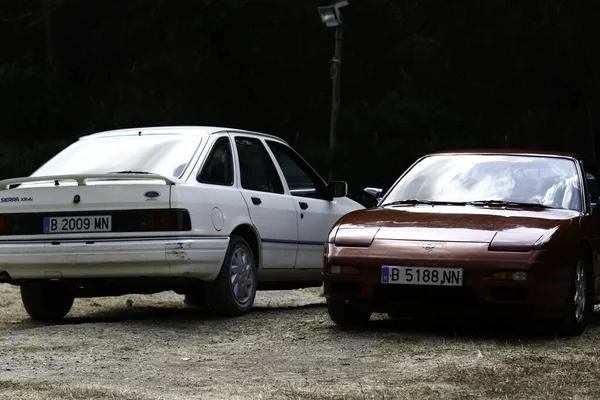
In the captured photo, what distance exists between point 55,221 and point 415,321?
→ 277 centimetres

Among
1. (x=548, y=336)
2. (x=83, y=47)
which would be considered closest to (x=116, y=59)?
(x=83, y=47)

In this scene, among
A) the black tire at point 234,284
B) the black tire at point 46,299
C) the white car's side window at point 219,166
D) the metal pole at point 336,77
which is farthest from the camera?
the metal pole at point 336,77

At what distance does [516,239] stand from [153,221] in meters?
2.68

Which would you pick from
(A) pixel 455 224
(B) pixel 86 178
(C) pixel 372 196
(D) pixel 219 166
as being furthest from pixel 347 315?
(B) pixel 86 178

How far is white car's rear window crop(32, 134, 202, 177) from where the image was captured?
10109 millimetres

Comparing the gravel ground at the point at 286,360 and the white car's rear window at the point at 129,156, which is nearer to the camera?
the gravel ground at the point at 286,360

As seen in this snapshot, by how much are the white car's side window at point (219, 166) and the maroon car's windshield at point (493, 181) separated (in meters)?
1.34

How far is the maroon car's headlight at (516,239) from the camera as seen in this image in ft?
27.7

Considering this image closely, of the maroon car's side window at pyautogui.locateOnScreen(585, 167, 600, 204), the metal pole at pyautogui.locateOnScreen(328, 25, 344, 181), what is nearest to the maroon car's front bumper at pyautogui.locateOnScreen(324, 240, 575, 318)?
the maroon car's side window at pyautogui.locateOnScreen(585, 167, 600, 204)

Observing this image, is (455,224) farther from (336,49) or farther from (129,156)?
(336,49)

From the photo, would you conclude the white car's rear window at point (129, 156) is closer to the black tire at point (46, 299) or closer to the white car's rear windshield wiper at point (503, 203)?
the black tire at point (46, 299)

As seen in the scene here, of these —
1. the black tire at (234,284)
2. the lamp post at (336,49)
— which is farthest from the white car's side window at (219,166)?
the lamp post at (336,49)

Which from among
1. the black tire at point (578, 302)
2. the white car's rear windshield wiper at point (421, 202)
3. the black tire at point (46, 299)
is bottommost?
the black tire at point (46, 299)

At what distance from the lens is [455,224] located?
884 cm
